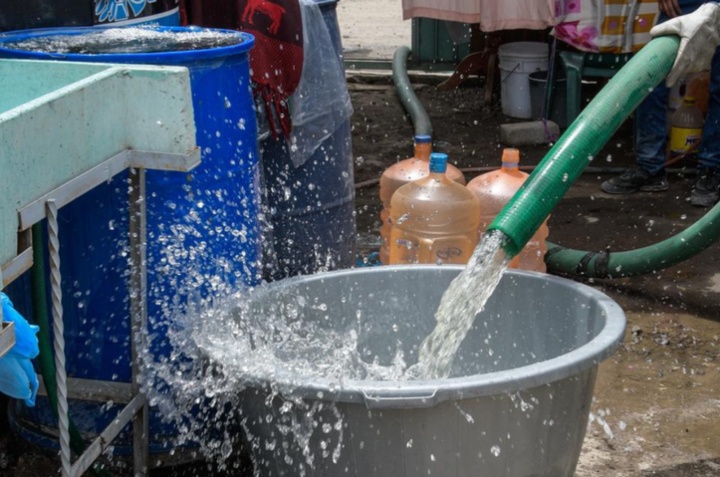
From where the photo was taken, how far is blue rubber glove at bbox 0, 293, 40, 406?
1.73m

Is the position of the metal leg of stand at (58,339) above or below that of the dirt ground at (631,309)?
above

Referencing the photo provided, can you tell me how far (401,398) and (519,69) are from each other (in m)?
5.08

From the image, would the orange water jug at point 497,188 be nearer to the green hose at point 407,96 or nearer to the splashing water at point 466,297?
the splashing water at point 466,297

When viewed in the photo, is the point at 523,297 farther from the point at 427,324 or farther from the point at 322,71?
the point at 322,71

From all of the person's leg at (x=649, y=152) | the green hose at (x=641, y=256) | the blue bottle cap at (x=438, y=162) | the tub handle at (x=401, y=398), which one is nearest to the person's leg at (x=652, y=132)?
the person's leg at (x=649, y=152)

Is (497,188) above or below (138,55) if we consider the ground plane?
below

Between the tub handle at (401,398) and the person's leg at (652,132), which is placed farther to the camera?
the person's leg at (652,132)

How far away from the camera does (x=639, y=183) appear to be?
5488mm

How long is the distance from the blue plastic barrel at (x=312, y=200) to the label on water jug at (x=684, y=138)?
2682 millimetres

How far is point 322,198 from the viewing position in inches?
143

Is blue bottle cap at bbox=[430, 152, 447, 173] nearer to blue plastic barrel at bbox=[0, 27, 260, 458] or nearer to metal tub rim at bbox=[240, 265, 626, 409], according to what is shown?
blue plastic barrel at bbox=[0, 27, 260, 458]

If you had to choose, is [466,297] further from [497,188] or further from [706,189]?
[706,189]

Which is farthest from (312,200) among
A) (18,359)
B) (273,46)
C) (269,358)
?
(18,359)

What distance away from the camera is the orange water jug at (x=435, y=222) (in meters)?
3.80
